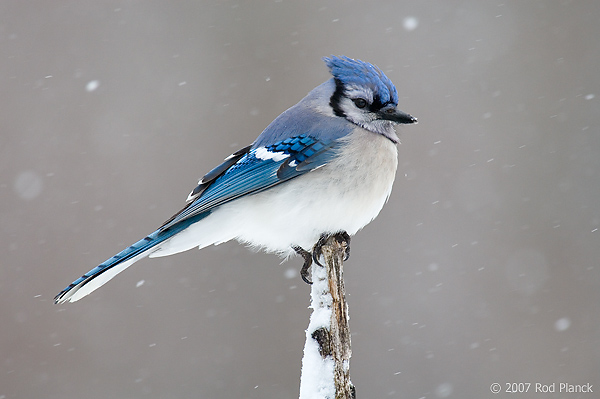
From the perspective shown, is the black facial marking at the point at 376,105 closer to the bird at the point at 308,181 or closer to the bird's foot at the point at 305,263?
the bird at the point at 308,181

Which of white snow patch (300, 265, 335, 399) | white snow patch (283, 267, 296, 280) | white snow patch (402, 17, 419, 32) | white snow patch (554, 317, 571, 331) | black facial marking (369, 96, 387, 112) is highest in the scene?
white snow patch (402, 17, 419, 32)

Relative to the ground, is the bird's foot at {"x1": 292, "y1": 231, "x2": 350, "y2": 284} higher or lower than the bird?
lower

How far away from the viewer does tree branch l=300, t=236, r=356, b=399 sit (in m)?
2.04

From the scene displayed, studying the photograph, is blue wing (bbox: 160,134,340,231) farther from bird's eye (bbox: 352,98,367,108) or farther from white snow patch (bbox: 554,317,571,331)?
white snow patch (bbox: 554,317,571,331)

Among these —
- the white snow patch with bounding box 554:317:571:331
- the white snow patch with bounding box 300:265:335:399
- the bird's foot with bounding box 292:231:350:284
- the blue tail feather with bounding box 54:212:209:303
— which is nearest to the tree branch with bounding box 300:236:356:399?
the white snow patch with bounding box 300:265:335:399

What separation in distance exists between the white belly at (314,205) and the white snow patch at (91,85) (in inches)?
130

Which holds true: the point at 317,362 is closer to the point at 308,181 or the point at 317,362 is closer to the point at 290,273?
the point at 308,181

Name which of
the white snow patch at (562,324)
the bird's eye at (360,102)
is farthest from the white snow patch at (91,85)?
the white snow patch at (562,324)

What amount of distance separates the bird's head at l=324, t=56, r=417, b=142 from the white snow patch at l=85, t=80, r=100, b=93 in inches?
134

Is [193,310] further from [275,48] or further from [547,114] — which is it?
[547,114]

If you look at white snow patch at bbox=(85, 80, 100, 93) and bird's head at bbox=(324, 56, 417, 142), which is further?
white snow patch at bbox=(85, 80, 100, 93)

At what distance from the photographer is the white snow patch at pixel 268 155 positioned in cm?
294

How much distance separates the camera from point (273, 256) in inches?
201

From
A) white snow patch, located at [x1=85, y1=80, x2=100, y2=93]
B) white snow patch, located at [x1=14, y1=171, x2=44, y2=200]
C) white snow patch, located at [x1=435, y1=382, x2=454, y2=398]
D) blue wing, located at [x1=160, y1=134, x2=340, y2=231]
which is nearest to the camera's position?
blue wing, located at [x1=160, y1=134, x2=340, y2=231]
